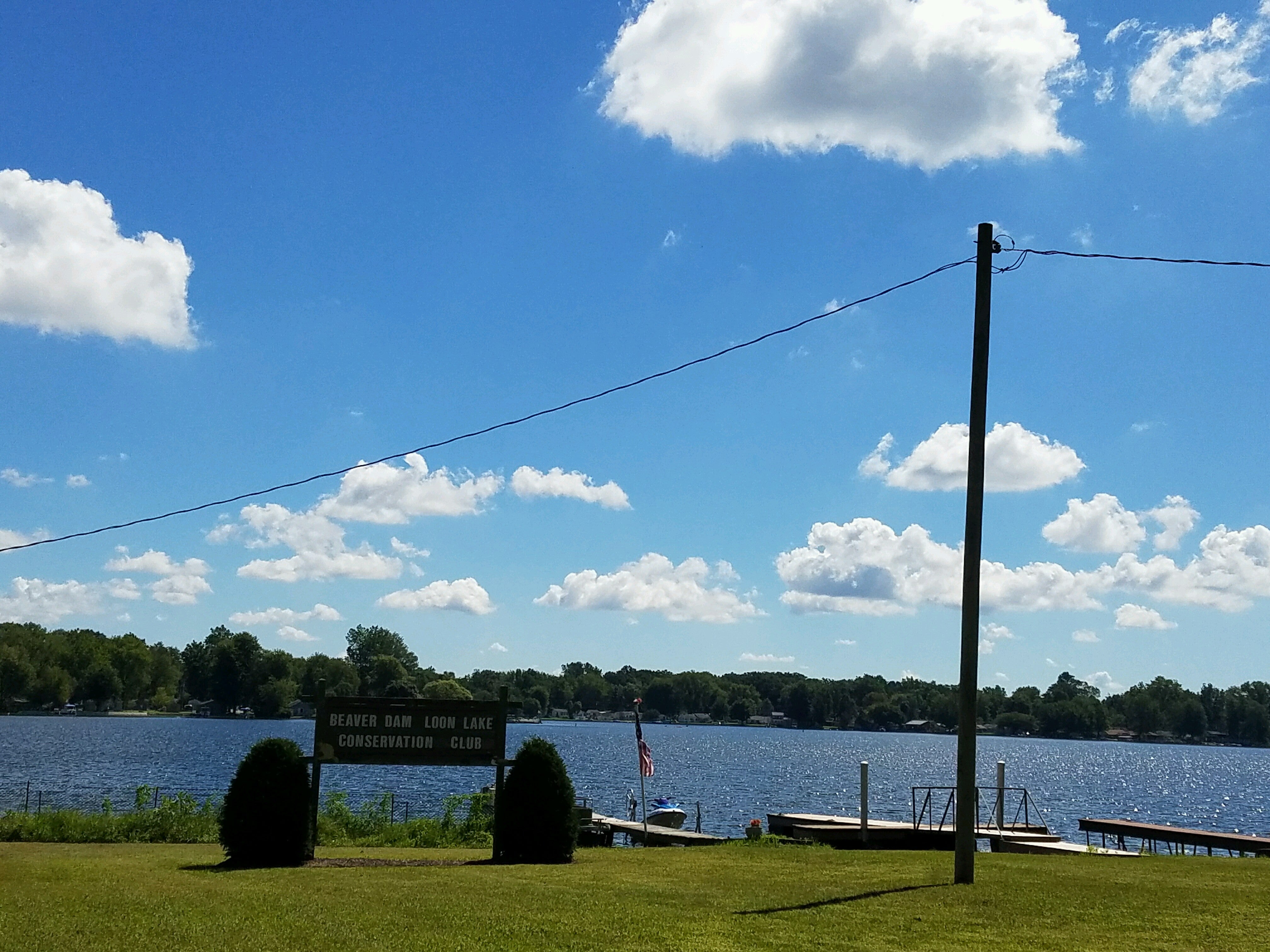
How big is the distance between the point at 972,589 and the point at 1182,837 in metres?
16.3

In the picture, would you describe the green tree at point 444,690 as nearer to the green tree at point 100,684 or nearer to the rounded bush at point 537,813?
the green tree at point 100,684

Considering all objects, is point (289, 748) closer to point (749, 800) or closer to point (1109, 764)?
point (749, 800)

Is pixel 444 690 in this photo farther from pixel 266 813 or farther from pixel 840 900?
pixel 840 900

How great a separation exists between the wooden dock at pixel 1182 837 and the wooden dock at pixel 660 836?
357 inches

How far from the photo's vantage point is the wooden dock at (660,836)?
26.7m

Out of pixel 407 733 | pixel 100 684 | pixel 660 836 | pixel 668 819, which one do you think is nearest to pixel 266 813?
pixel 407 733

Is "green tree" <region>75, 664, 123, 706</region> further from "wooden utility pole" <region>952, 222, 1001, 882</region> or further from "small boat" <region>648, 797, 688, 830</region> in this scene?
"wooden utility pole" <region>952, 222, 1001, 882</region>

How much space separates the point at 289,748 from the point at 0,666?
515 feet

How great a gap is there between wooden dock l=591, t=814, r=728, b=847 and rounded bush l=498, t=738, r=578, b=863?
576 centimetres

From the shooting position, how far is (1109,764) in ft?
485

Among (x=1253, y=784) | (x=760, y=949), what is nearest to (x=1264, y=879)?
(x=760, y=949)

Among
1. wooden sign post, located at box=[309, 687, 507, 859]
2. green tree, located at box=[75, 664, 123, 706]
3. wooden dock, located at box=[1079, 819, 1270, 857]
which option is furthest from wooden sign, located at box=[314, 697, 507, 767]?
green tree, located at box=[75, 664, 123, 706]

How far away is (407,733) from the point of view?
2008 cm

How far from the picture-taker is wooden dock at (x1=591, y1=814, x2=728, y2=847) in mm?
26672
